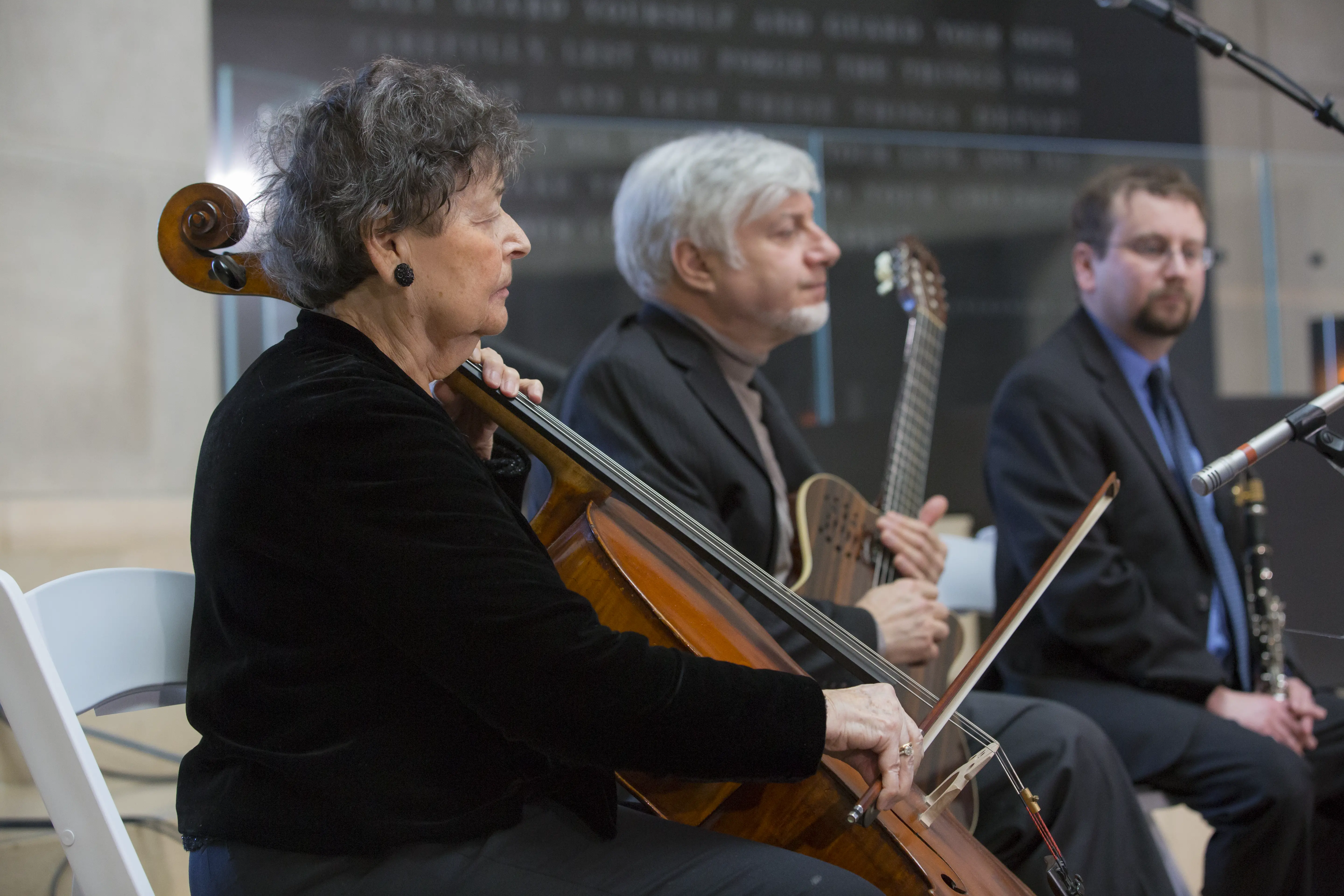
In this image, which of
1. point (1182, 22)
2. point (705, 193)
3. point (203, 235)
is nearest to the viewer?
point (203, 235)

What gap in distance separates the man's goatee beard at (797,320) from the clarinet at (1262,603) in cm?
88

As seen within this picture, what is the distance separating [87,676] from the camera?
4.04ft

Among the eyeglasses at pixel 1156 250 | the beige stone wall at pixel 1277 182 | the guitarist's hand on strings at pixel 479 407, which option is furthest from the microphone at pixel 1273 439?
the beige stone wall at pixel 1277 182

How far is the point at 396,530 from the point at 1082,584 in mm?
1520

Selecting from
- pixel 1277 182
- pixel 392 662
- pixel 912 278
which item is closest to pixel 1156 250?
pixel 912 278

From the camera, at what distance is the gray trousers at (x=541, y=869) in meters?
1.06

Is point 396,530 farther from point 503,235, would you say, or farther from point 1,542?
point 1,542

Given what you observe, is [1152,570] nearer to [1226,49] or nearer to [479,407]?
[1226,49]

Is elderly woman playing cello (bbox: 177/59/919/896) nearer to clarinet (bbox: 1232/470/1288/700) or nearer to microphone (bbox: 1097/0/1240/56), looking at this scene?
microphone (bbox: 1097/0/1240/56)

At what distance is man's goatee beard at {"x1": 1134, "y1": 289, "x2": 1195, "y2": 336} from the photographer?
2.48m

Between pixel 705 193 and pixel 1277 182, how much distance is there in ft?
14.1

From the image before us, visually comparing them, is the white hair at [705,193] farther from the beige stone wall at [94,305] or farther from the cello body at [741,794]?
the beige stone wall at [94,305]

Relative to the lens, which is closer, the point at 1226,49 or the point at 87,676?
the point at 87,676

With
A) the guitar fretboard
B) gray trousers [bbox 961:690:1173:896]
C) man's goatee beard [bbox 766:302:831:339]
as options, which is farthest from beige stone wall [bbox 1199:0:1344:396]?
gray trousers [bbox 961:690:1173:896]
